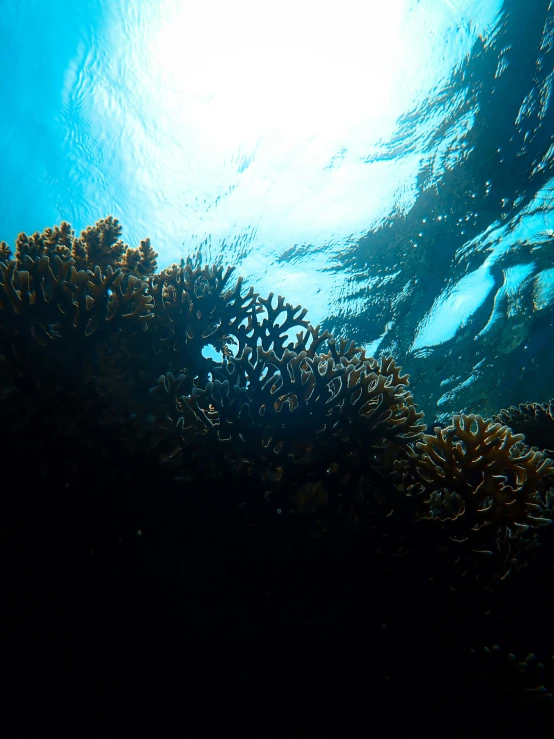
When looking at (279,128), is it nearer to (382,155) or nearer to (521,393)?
(382,155)

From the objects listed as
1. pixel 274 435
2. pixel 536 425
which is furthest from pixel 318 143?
pixel 274 435

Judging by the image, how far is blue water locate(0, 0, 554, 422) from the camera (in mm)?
8492

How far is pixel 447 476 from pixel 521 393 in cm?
1769

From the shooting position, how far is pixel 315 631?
2377mm

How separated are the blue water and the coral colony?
9520 millimetres

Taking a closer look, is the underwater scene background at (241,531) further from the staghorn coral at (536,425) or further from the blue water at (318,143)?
the blue water at (318,143)

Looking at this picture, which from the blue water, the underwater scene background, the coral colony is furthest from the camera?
the blue water

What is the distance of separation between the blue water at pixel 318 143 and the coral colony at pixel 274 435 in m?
9.52

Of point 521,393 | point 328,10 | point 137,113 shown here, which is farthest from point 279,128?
point 521,393

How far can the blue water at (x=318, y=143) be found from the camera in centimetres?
849

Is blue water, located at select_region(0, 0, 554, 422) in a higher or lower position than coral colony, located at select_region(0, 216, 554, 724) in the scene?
higher

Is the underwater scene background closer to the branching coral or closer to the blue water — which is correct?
the branching coral

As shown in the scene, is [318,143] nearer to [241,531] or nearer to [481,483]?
[481,483]

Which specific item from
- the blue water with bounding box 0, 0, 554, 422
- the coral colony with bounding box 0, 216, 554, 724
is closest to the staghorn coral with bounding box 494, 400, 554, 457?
the coral colony with bounding box 0, 216, 554, 724
